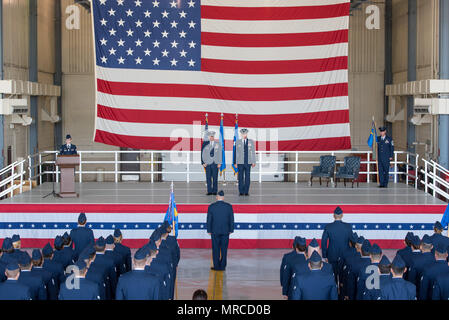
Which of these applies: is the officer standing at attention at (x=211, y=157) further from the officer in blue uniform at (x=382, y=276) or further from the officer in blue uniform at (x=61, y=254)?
the officer in blue uniform at (x=382, y=276)

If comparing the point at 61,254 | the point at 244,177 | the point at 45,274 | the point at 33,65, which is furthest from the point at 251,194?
the point at 33,65

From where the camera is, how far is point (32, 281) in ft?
25.5

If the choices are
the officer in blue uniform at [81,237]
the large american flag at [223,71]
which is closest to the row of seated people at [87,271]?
the officer in blue uniform at [81,237]

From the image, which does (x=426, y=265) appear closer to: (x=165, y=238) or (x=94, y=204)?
(x=165, y=238)

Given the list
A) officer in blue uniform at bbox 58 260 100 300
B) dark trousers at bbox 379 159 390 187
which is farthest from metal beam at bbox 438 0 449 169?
officer in blue uniform at bbox 58 260 100 300

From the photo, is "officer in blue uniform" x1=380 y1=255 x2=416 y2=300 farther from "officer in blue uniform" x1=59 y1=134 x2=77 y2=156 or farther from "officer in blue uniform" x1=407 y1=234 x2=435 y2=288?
"officer in blue uniform" x1=59 y1=134 x2=77 y2=156

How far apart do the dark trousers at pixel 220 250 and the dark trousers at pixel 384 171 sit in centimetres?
633

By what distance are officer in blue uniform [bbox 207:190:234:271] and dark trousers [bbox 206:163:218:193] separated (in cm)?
385

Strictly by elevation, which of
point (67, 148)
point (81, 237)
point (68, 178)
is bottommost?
point (81, 237)

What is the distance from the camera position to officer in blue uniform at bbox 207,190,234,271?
12.1 metres

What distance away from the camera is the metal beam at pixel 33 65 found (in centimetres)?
2259

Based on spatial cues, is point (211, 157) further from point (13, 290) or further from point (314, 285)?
point (13, 290)

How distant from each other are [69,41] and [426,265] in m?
20.0

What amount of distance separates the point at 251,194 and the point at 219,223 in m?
4.37
